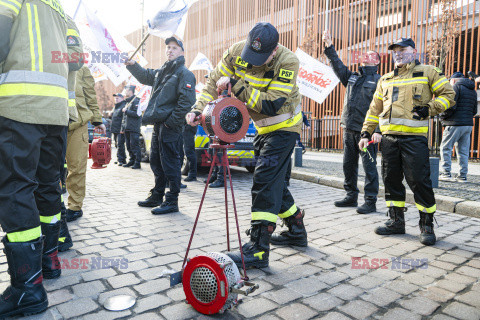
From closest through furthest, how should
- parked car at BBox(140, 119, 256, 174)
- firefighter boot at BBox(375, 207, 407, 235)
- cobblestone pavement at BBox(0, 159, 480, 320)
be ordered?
cobblestone pavement at BBox(0, 159, 480, 320)
firefighter boot at BBox(375, 207, 407, 235)
parked car at BBox(140, 119, 256, 174)

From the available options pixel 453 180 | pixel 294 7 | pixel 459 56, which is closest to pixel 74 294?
pixel 453 180

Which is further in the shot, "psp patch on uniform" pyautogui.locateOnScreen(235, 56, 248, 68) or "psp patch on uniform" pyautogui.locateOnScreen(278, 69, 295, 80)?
"psp patch on uniform" pyautogui.locateOnScreen(235, 56, 248, 68)

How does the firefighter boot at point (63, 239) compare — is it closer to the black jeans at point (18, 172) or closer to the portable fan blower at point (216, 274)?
the black jeans at point (18, 172)

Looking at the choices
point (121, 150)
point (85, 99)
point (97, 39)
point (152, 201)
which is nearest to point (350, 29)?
point (121, 150)

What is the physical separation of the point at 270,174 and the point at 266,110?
0.55 m

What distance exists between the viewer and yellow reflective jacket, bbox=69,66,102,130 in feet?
14.1

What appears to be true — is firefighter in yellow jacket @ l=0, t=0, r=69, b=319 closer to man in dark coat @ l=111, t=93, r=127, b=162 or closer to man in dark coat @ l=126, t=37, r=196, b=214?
man in dark coat @ l=126, t=37, r=196, b=214

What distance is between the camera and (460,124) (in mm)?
7223

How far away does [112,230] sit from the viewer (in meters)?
4.00

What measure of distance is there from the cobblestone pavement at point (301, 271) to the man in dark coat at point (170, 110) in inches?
18.4

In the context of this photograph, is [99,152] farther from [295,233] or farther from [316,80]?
[316,80]

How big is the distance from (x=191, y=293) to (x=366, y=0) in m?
16.3

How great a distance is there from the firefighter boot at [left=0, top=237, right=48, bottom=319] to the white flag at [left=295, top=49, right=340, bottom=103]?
620 cm

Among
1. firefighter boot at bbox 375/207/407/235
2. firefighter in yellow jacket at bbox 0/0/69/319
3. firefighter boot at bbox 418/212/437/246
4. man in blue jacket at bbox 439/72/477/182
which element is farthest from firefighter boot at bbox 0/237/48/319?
man in blue jacket at bbox 439/72/477/182
